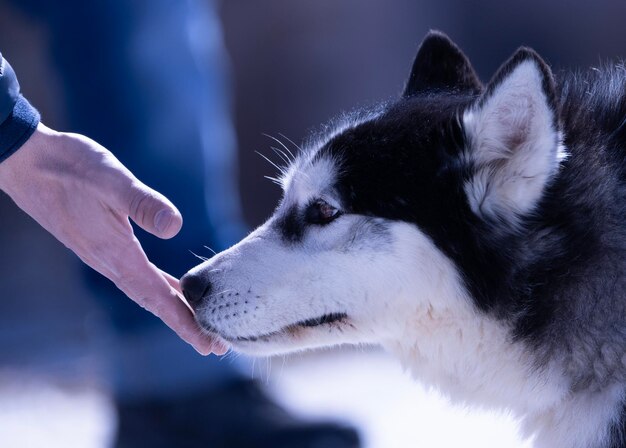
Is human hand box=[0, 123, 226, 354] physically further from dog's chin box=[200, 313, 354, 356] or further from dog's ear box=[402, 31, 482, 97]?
dog's ear box=[402, 31, 482, 97]

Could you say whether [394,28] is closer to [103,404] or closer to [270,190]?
[270,190]

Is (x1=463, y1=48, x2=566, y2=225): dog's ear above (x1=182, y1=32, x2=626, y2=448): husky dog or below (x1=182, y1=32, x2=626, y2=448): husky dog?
above

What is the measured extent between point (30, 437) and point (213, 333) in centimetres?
112

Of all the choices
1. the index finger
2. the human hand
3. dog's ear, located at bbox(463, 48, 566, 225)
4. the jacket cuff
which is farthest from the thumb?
dog's ear, located at bbox(463, 48, 566, 225)

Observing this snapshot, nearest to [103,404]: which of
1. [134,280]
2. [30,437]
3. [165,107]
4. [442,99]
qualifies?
[30,437]

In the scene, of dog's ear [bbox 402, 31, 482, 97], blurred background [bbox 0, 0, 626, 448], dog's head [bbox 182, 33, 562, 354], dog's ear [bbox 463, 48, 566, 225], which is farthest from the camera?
blurred background [bbox 0, 0, 626, 448]

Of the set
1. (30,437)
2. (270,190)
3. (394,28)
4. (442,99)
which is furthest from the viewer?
(394,28)

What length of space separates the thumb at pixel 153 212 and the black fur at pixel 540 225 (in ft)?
1.25

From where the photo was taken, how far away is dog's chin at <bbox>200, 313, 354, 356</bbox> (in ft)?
6.26

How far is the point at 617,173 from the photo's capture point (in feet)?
6.15

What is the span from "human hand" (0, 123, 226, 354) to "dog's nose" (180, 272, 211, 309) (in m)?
0.06

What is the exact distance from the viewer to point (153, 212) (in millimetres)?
1741

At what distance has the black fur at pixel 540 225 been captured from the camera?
178cm

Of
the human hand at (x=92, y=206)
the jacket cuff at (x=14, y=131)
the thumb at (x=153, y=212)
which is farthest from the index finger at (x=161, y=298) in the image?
the jacket cuff at (x=14, y=131)
